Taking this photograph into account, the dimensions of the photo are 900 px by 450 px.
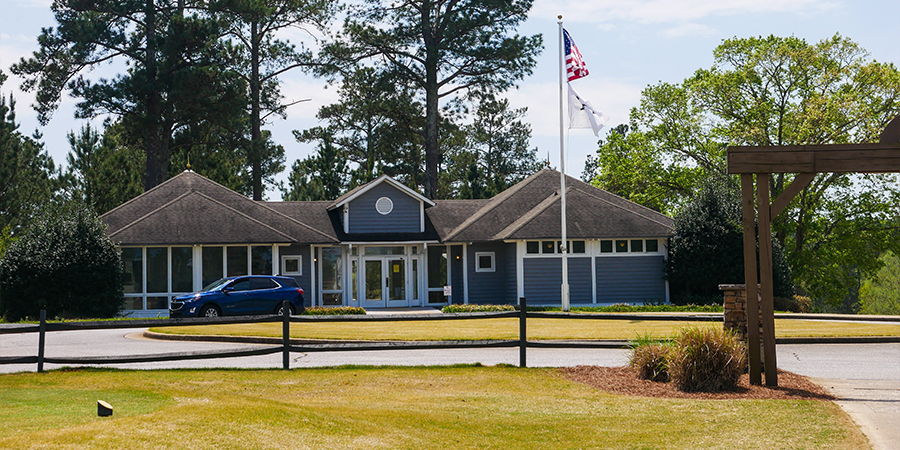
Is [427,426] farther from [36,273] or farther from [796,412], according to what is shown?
[36,273]

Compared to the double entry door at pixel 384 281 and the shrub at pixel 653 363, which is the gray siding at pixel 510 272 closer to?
the double entry door at pixel 384 281

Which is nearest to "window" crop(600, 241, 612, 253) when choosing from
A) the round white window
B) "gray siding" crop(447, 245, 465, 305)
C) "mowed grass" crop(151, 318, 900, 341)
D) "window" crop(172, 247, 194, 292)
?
"gray siding" crop(447, 245, 465, 305)

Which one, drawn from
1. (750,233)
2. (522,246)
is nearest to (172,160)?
(522,246)

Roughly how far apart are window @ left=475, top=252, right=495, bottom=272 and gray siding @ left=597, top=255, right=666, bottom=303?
442 cm

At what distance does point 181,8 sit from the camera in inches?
1709

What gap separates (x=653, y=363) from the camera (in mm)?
11578

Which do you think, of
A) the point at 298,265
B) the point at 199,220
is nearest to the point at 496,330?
the point at 298,265

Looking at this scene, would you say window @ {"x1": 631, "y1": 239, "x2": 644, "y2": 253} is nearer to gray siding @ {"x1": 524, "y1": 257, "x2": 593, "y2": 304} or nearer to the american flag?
gray siding @ {"x1": 524, "y1": 257, "x2": 593, "y2": 304}

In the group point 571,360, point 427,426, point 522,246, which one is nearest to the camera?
point 427,426

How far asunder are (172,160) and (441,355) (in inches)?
1309

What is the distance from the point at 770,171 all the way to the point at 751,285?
1505 mm

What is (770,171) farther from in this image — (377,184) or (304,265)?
(377,184)

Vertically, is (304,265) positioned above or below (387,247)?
below

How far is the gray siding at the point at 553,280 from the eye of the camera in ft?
107
